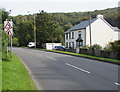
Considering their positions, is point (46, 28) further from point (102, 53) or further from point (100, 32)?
point (102, 53)

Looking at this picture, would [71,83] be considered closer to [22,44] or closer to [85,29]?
[85,29]

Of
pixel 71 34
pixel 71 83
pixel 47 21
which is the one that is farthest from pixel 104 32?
pixel 71 83

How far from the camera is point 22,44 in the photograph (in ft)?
287

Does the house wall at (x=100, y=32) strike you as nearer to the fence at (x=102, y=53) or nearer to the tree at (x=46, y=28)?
the tree at (x=46, y=28)

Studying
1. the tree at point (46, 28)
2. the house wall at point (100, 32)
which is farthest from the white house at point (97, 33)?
the tree at point (46, 28)

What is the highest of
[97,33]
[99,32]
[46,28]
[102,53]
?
[46,28]

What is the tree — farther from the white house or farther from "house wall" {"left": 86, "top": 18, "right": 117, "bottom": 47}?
"house wall" {"left": 86, "top": 18, "right": 117, "bottom": 47}

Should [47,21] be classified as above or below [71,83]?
above

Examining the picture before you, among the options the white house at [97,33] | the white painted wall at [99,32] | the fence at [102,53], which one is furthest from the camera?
the white painted wall at [99,32]

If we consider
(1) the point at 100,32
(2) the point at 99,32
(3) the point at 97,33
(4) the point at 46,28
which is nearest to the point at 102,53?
(3) the point at 97,33

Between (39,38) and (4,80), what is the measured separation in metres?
54.8

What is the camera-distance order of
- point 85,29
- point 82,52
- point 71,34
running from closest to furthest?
1. point 82,52
2. point 85,29
3. point 71,34

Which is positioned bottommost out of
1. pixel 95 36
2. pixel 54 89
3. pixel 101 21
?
pixel 54 89

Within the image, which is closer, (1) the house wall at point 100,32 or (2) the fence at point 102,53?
(2) the fence at point 102,53
